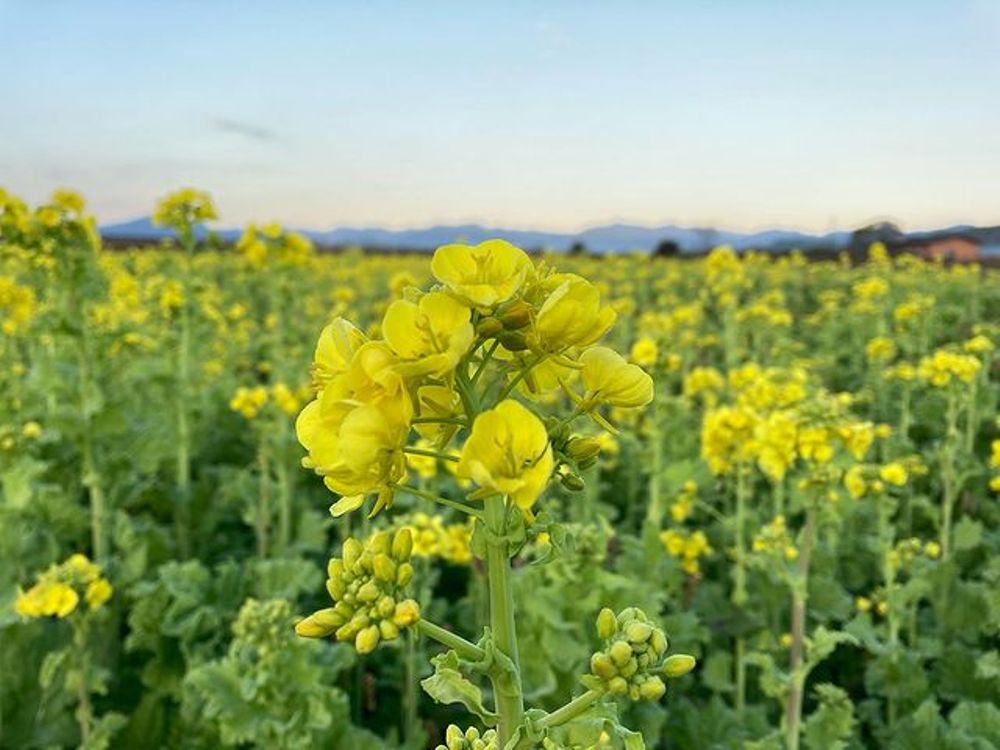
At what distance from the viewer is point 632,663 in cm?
132

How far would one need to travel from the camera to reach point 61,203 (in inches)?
180

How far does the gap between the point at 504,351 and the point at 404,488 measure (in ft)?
0.83

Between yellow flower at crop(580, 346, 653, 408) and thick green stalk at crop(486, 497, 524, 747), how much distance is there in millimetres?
221

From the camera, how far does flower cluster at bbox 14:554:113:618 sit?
3.12 m

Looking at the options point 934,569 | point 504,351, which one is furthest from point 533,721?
point 934,569

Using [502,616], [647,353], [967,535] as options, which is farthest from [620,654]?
[967,535]

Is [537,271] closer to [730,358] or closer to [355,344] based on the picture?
[355,344]

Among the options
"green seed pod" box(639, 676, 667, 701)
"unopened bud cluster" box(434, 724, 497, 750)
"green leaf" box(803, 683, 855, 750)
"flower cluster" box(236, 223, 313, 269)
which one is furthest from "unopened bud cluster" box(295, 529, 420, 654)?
"flower cluster" box(236, 223, 313, 269)

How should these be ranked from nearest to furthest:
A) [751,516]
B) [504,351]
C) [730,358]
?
[504,351] → [751,516] → [730,358]

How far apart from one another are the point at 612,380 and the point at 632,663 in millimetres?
414

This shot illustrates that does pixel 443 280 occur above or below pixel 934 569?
above

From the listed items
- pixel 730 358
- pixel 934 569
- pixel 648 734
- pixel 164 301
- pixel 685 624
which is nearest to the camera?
pixel 648 734

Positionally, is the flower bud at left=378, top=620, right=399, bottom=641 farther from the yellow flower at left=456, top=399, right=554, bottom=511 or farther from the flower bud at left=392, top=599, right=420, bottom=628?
the yellow flower at left=456, top=399, right=554, bottom=511

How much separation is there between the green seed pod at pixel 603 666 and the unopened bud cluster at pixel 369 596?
265mm
